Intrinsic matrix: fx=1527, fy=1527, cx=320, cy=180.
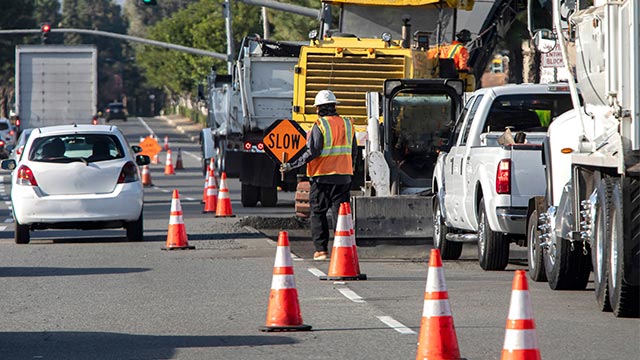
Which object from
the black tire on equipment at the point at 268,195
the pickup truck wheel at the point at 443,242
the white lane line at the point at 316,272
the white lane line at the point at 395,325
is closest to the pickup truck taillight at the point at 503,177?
the white lane line at the point at 316,272

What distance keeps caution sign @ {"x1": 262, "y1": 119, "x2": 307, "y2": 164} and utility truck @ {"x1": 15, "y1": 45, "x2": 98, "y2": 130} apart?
23.7 meters

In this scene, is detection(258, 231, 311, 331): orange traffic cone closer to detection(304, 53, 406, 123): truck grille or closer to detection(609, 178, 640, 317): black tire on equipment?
detection(609, 178, 640, 317): black tire on equipment

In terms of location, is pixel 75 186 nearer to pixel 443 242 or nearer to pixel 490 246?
pixel 443 242

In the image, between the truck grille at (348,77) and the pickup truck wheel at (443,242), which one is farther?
the truck grille at (348,77)

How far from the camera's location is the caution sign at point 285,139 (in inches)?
862

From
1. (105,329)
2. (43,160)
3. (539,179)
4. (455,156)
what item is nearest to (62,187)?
(43,160)

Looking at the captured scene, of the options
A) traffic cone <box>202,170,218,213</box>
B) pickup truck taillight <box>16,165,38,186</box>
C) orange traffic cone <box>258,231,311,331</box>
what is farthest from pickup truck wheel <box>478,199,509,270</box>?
traffic cone <box>202,170,218,213</box>

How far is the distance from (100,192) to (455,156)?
5.59 meters

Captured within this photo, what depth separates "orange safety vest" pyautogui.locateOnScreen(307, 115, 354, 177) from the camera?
17.7 metres

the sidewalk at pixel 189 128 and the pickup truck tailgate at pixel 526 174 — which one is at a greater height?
the sidewalk at pixel 189 128

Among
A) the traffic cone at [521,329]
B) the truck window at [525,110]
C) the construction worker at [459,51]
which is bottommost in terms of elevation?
the traffic cone at [521,329]

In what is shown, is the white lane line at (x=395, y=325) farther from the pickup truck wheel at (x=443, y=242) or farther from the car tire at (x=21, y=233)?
the car tire at (x=21, y=233)

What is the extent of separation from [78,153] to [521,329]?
13990 mm

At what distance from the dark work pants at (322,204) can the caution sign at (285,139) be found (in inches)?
163
